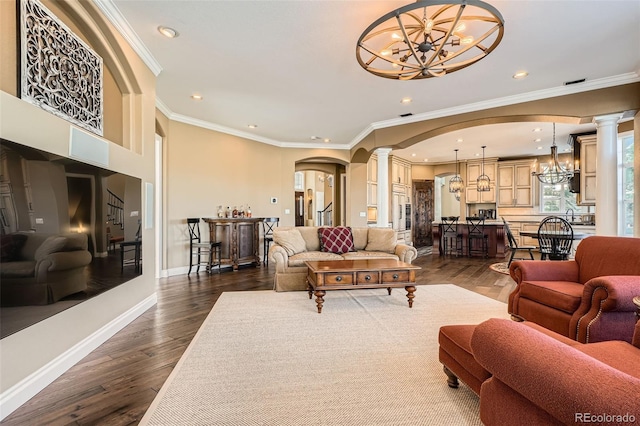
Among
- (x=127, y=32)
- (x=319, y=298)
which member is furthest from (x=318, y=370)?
(x=127, y=32)

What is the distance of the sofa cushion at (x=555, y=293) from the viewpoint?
7.45 feet

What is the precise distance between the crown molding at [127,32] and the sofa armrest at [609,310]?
443 cm

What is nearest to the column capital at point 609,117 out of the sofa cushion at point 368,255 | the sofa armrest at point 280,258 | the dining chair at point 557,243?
the dining chair at point 557,243

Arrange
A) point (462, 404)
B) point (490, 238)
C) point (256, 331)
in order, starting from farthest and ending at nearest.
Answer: point (490, 238), point (256, 331), point (462, 404)

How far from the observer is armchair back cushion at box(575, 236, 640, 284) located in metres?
2.38

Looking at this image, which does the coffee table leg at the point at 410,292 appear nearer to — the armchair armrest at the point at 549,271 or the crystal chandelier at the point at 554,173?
the armchair armrest at the point at 549,271

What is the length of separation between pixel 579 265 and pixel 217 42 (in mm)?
4298

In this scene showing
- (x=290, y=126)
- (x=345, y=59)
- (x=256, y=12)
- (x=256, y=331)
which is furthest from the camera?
(x=290, y=126)

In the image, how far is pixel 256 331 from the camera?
2.75 meters

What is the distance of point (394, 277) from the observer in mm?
3389

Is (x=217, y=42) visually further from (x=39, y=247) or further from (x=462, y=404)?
(x=462, y=404)

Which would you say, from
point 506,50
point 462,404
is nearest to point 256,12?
point 506,50

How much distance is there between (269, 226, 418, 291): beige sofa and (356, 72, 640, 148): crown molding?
216 centimetres

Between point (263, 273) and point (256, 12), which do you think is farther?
point (263, 273)
